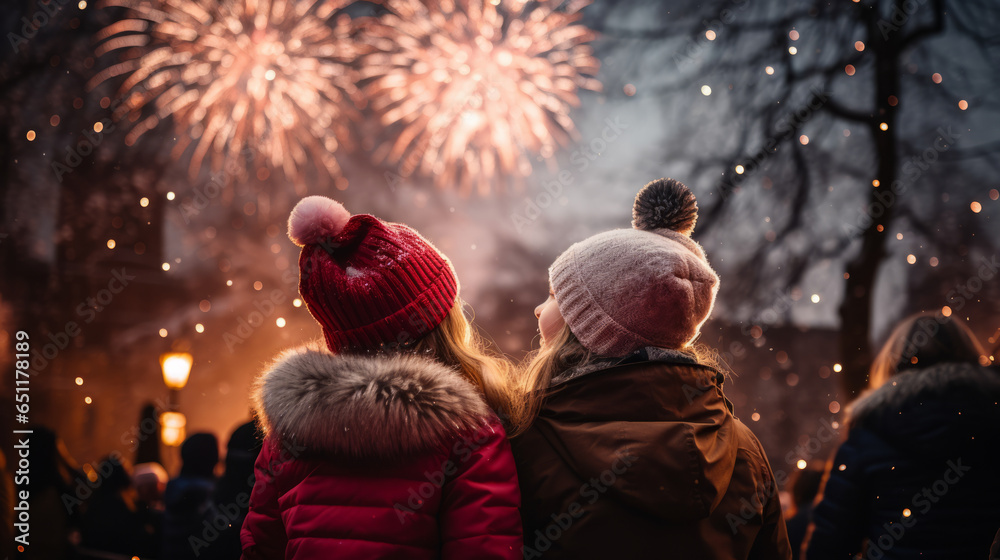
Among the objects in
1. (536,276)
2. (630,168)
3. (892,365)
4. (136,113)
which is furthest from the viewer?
(536,276)

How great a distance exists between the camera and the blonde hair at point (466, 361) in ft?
4.36

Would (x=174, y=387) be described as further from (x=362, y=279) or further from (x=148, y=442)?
(x=362, y=279)

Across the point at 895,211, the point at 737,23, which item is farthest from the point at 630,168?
the point at 895,211

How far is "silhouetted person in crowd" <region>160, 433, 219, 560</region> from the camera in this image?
2.65 meters

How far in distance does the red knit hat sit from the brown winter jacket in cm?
40

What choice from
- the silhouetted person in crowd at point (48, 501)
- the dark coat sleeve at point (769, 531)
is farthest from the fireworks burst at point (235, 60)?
the dark coat sleeve at point (769, 531)

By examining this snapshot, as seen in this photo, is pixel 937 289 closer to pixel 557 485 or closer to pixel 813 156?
pixel 813 156

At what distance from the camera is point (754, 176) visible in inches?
141

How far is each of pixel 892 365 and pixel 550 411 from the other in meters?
1.69

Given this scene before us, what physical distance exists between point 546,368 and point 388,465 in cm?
47

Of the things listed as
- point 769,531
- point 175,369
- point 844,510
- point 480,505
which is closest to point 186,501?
point 175,369

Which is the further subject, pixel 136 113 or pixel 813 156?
pixel 136 113

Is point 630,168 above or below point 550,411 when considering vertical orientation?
above

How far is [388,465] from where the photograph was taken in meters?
1.14
